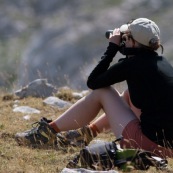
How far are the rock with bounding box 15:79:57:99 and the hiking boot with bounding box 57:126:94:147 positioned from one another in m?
4.78

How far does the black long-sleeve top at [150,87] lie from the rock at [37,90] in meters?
6.06

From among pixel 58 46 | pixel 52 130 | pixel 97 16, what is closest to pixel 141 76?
pixel 52 130

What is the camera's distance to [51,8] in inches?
6294

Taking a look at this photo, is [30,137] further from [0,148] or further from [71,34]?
[71,34]

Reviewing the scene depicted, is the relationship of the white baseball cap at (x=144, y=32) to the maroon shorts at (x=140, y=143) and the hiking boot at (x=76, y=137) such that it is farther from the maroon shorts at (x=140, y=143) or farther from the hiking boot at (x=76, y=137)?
the hiking boot at (x=76, y=137)

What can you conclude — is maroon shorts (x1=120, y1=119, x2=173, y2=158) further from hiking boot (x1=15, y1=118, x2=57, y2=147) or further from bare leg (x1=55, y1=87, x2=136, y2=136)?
hiking boot (x1=15, y1=118, x2=57, y2=147)

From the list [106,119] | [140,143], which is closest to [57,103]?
[106,119]

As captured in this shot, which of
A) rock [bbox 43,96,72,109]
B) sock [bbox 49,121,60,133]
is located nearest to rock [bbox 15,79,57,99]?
rock [bbox 43,96,72,109]

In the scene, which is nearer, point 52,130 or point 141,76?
point 141,76

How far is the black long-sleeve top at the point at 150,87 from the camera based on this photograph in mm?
7465

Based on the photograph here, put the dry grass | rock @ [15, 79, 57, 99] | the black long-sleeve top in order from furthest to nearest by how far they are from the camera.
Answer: rock @ [15, 79, 57, 99] < the black long-sleeve top < the dry grass

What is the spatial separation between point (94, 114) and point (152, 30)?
1.30 metres

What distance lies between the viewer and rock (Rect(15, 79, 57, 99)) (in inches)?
536

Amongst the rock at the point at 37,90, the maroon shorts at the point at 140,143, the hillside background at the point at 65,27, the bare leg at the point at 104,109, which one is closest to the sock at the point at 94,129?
the bare leg at the point at 104,109
